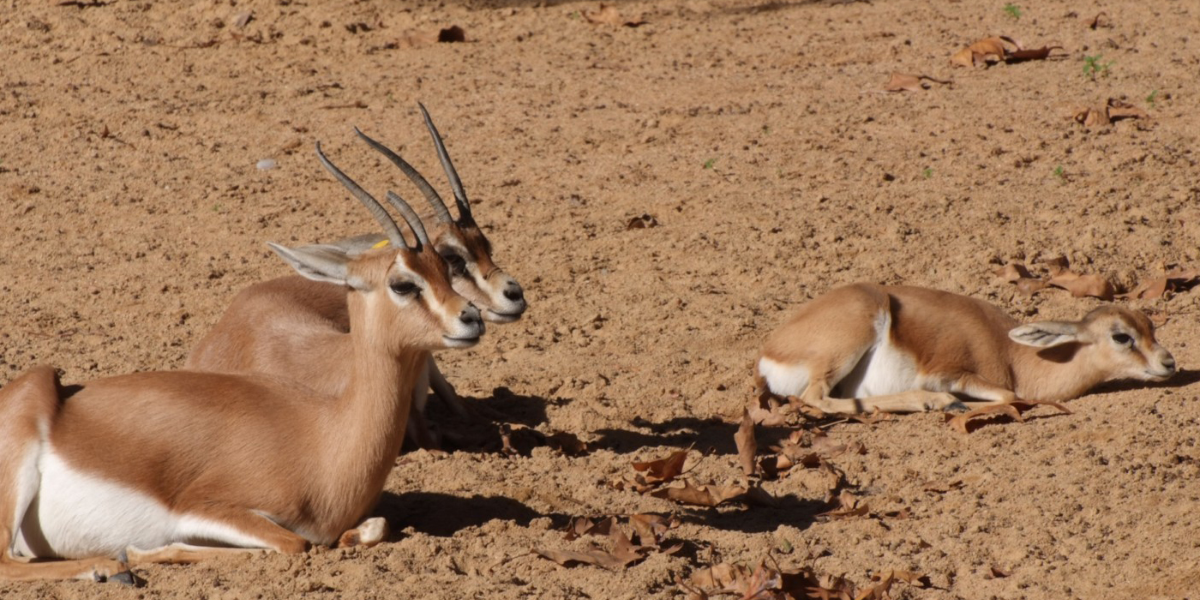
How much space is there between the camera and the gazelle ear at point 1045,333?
7.64 meters

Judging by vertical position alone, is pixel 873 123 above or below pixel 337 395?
below

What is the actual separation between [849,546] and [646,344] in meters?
2.67

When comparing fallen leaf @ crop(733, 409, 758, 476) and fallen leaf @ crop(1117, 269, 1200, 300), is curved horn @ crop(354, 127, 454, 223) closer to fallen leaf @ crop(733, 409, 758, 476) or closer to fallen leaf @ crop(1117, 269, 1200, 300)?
fallen leaf @ crop(733, 409, 758, 476)

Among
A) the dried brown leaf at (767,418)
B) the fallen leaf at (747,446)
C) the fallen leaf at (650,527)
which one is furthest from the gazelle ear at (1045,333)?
the fallen leaf at (650,527)

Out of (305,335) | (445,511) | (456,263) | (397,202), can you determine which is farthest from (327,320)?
(445,511)

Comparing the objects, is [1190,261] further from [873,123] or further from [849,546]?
[849,546]

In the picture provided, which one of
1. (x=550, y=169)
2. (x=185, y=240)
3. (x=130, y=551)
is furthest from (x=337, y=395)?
(x=550, y=169)

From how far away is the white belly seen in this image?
5.22 metres

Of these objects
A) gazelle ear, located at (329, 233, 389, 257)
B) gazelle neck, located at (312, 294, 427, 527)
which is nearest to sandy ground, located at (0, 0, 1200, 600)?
gazelle neck, located at (312, 294, 427, 527)

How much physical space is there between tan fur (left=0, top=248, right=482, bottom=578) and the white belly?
1.3 inches

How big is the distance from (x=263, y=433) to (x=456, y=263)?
149 cm

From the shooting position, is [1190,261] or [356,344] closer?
[356,344]

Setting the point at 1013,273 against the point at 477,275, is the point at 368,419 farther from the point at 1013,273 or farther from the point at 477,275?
the point at 1013,273

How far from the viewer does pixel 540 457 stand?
6.56m
